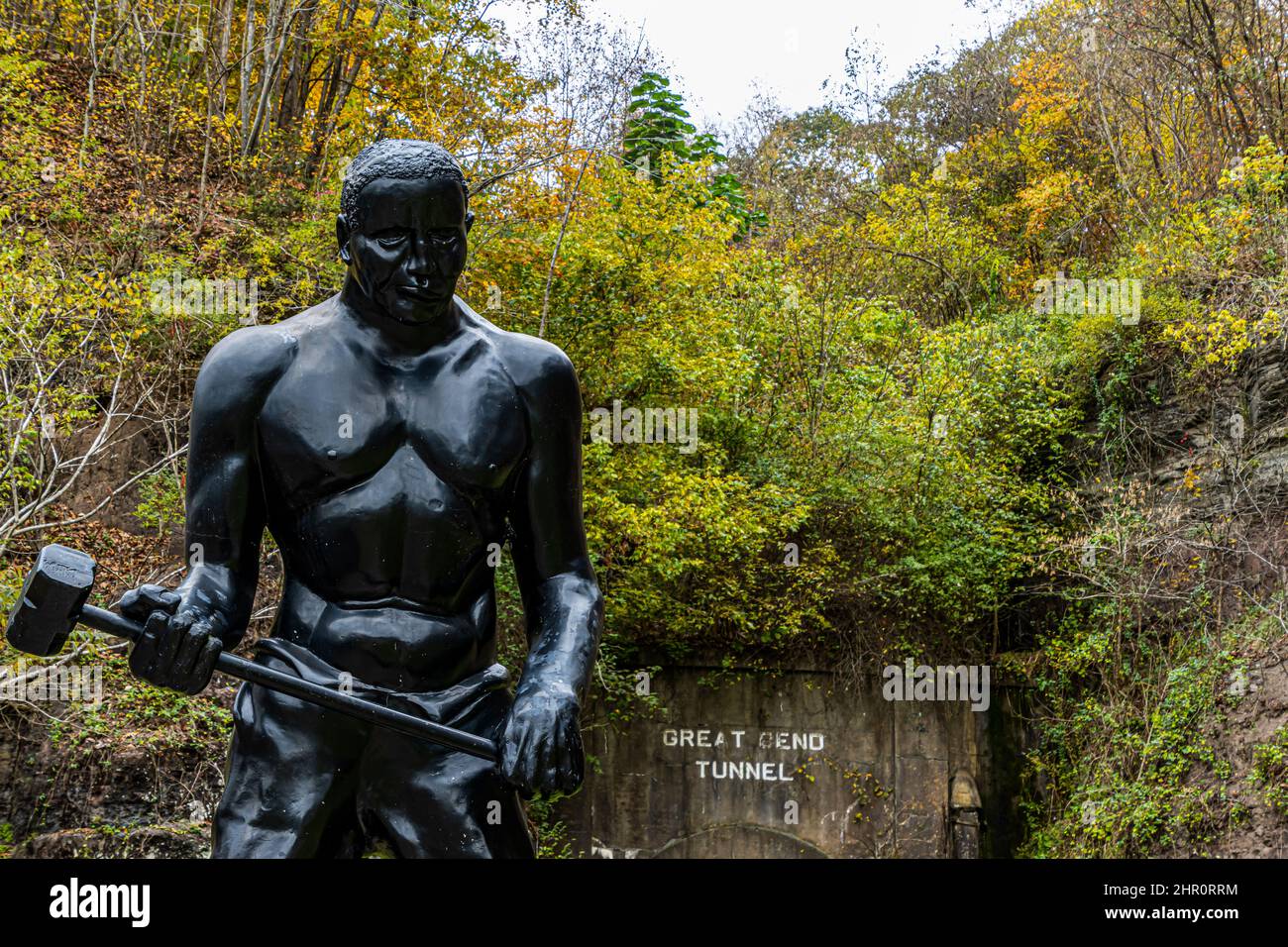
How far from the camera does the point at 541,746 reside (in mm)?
3014

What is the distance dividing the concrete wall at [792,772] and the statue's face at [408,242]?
47.1 feet

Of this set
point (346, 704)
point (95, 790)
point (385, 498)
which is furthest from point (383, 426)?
point (95, 790)

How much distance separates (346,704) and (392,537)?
470 mm

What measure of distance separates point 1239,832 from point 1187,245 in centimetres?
709

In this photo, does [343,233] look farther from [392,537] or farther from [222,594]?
[222,594]

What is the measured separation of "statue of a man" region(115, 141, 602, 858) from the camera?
3.12m

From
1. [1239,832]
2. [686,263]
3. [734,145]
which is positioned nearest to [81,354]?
[686,263]

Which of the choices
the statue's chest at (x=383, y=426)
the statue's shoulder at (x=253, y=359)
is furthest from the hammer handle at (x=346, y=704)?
the statue's shoulder at (x=253, y=359)

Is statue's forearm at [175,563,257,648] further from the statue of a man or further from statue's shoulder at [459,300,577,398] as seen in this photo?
statue's shoulder at [459,300,577,398]

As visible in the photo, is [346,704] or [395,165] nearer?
[346,704]

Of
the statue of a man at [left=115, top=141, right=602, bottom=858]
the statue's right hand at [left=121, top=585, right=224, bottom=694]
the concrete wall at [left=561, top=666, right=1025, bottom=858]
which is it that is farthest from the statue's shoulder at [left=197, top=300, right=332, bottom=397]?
the concrete wall at [left=561, top=666, right=1025, bottom=858]

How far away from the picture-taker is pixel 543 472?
11.3ft

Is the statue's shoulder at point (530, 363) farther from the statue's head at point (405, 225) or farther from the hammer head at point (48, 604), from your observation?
the hammer head at point (48, 604)

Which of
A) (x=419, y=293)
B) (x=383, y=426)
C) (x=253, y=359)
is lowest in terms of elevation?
(x=383, y=426)
